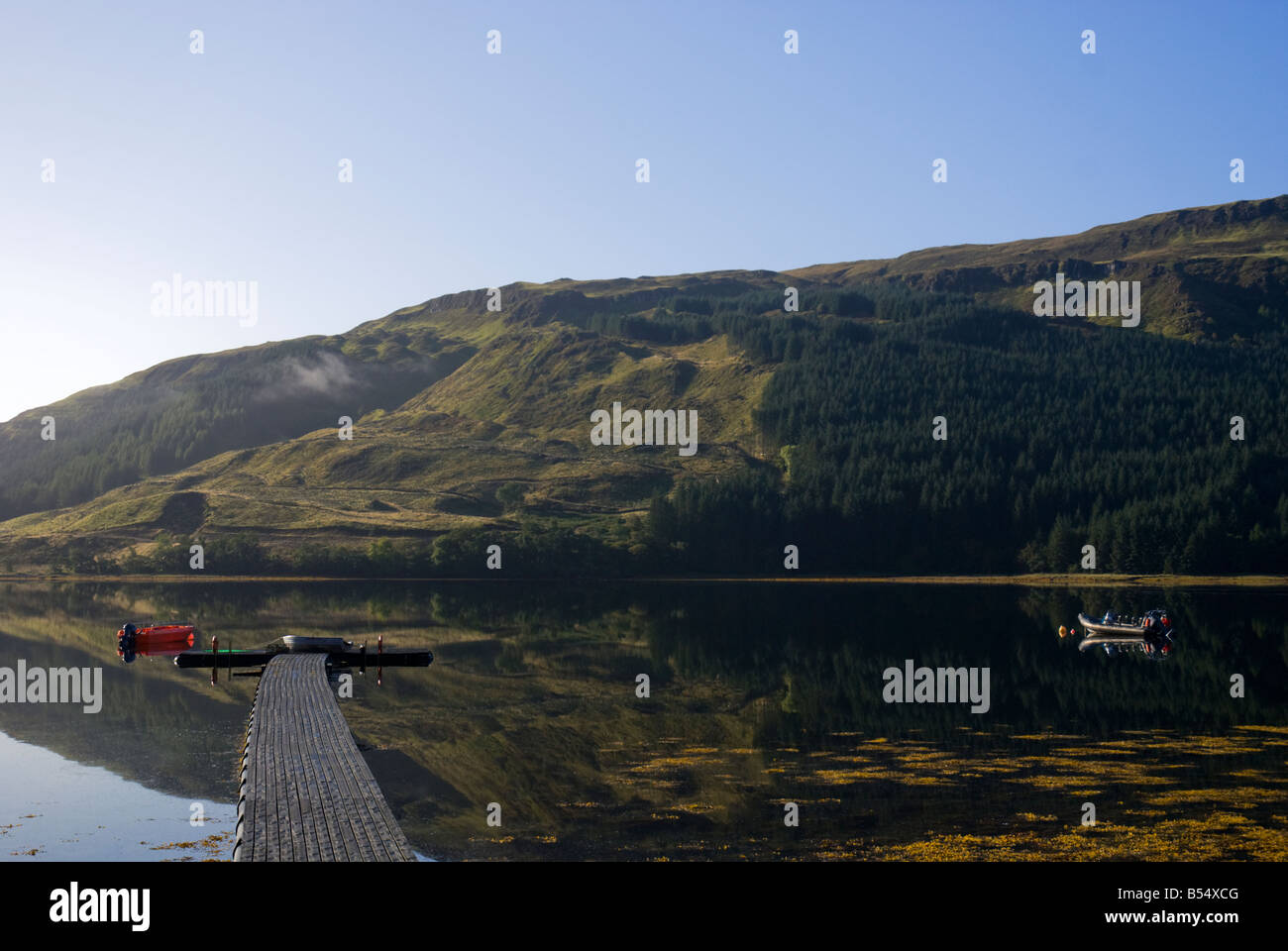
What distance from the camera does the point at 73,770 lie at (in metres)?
41.4

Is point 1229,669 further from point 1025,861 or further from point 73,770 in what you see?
point 73,770

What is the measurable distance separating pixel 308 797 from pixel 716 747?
20049mm

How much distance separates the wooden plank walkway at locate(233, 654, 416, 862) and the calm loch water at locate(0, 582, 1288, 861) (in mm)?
2350

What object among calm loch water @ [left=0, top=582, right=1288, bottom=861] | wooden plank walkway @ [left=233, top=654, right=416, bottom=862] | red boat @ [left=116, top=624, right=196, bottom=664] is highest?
wooden plank walkway @ [left=233, top=654, right=416, bottom=862]

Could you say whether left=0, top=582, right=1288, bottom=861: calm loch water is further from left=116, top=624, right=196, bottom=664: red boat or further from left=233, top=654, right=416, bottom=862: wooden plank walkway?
left=233, top=654, right=416, bottom=862: wooden plank walkway

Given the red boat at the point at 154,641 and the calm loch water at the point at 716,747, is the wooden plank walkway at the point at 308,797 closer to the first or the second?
the calm loch water at the point at 716,747

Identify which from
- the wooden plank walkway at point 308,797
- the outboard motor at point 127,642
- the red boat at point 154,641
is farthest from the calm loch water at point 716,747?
the wooden plank walkway at point 308,797

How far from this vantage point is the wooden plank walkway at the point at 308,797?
25.2m

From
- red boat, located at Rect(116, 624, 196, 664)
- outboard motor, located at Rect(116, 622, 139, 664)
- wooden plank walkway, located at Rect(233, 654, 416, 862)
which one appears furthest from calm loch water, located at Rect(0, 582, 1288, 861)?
wooden plank walkway, located at Rect(233, 654, 416, 862)

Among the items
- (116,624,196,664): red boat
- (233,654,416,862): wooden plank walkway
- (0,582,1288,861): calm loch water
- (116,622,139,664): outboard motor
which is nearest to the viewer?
(233,654,416,862): wooden plank walkway

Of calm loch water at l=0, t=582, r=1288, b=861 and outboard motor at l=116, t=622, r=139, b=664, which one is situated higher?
outboard motor at l=116, t=622, r=139, b=664

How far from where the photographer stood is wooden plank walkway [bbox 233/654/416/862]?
25.2m
